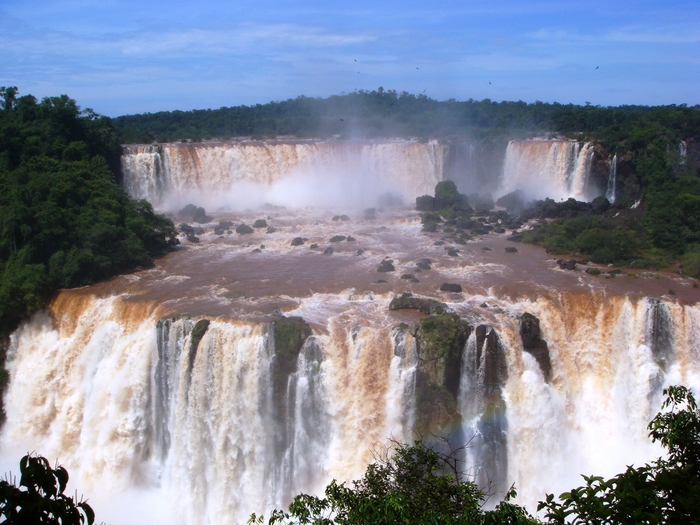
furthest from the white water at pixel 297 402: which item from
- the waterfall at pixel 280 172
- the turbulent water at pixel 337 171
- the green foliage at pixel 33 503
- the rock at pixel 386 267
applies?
the turbulent water at pixel 337 171

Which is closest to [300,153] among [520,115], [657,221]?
[657,221]

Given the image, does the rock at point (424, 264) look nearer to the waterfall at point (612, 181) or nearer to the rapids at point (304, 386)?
the rapids at point (304, 386)

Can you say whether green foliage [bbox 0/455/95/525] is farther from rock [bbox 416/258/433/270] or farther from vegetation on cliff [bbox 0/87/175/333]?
rock [bbox 416/258/433/270]

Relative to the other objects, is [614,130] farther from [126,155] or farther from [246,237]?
[126,155]

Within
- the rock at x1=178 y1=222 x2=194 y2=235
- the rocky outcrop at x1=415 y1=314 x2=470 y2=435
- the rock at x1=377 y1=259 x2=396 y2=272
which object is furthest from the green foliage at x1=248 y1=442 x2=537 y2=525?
the rock at x1=178 y1=222 x2=194 y2=235

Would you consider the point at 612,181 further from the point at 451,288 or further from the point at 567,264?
the point at 451,288

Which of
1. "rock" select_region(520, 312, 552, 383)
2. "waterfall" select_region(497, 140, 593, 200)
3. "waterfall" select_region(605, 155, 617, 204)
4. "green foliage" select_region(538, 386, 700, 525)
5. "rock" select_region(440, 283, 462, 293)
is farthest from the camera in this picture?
"waterfall" select_region(497, 140, 593, 200)
